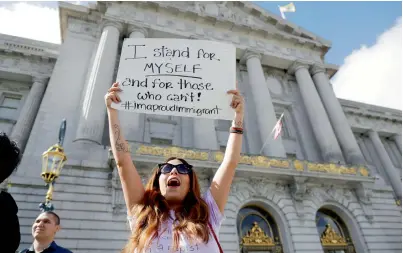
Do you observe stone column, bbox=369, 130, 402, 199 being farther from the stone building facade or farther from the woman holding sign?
the woman holding sign

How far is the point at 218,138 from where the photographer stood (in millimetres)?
19141

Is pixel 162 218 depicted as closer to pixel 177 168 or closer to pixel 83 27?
pixel 177 168

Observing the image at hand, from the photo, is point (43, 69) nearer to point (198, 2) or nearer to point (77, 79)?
point (77, 79)

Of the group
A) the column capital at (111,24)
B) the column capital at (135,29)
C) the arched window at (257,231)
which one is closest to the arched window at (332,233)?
the arched window at (257,231)

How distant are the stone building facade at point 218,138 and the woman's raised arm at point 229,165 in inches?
397

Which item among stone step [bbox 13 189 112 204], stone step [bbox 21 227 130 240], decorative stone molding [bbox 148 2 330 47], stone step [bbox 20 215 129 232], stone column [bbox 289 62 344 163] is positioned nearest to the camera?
stone step [bbox 21 227 130 240]

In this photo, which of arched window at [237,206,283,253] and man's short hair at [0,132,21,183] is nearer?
man's short hair at [0,132,21,183]

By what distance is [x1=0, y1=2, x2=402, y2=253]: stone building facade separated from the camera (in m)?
12.3

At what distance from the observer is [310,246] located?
13688mm

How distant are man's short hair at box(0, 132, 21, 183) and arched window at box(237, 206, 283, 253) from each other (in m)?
13.2

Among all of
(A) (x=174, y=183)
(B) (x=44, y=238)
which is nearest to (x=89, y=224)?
(B) (x=44, y=238)

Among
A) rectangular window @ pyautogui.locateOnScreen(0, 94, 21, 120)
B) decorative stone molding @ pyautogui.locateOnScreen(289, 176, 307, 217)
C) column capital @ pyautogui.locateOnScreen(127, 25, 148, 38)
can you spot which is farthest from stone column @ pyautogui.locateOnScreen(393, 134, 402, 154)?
rectangular window @ pyautogui.locateOnScreen(0, 94, 21, 120)

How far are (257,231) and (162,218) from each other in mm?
13301

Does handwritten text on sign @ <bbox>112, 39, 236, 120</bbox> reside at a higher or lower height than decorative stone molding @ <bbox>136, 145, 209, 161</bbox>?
lower
